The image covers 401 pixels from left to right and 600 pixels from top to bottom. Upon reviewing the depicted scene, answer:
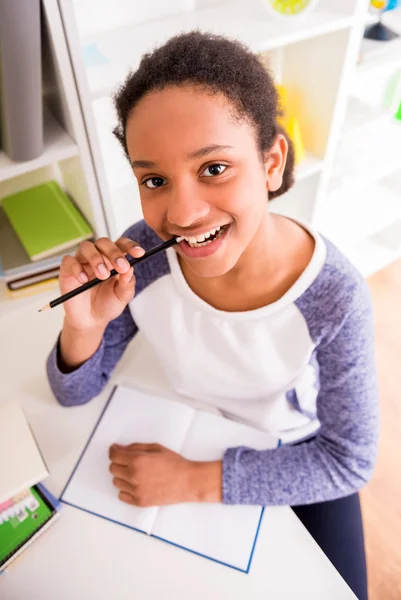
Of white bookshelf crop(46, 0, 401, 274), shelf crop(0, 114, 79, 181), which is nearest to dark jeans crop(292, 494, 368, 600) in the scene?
white bookshelf crop(46, 0, 401, 274)

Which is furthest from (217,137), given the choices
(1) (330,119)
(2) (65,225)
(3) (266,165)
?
(1) (330,119)

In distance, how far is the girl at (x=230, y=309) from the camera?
2.03 feet

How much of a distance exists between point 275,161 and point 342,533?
2.41 ft

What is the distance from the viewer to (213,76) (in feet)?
1.98

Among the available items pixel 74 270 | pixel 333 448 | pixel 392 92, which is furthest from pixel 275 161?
pixel 392 92

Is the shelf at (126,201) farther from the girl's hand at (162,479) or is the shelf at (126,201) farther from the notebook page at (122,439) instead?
the girl's hand at (162,479)

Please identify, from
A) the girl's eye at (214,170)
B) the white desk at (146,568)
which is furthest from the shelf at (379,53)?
the white desk at (146,568)

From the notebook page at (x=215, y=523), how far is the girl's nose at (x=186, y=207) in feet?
1.34

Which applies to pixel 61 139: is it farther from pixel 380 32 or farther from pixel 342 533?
pixel 380 32

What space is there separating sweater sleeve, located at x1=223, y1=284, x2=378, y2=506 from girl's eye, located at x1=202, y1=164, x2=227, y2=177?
0.30m

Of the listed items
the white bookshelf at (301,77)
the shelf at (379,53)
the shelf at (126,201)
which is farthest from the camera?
the shelf at (126,201)

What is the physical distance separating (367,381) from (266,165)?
38cm

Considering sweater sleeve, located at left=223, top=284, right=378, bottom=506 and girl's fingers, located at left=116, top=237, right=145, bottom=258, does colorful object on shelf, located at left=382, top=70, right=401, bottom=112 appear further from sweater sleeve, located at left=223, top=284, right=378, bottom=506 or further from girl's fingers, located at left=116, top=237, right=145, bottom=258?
girl's fingers, located at left=116, top=237, right=145, bottom=258

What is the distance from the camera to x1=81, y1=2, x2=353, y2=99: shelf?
99 cm
